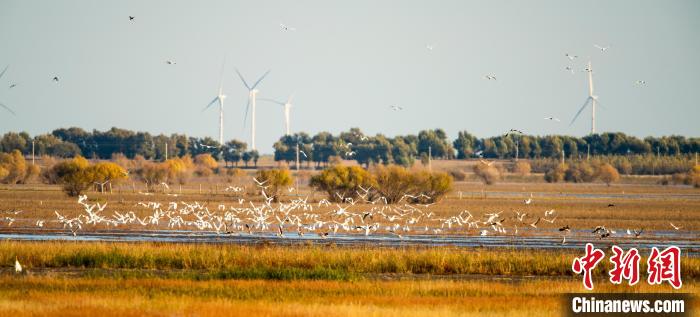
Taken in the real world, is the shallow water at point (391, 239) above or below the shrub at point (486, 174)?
below

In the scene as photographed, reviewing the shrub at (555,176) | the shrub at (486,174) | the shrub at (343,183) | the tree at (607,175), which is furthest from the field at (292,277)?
the shrub at (555,176)

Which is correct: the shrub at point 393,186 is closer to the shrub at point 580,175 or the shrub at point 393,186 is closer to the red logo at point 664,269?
the red logo at point 664,269

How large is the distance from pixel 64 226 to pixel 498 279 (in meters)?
27.8

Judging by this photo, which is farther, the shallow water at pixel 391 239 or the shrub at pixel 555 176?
the shrub at pixel 555 176

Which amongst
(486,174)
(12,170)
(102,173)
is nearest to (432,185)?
(102,173)

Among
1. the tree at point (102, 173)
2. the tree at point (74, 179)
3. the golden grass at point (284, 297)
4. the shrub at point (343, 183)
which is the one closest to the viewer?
the golden grass at point (284, 297)

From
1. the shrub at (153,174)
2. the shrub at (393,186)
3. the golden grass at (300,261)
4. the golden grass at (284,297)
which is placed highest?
the shrub at (153,174)

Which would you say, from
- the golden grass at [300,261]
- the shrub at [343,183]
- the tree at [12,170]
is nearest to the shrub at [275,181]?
the shrub at [343,183]

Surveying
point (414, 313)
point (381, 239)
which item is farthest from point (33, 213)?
point (414, 313)

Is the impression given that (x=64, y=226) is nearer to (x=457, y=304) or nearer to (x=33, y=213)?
(x=33, y=213)

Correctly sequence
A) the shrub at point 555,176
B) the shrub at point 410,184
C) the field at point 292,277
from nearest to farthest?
1. the field at point 292,277
2. the shrub at point 410,184
3. the shrub at point 555,176

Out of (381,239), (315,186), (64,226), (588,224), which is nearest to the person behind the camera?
(381,239)

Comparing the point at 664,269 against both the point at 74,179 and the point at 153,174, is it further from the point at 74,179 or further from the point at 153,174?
the point at 153,174

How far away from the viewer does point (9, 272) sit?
39.3 meters
